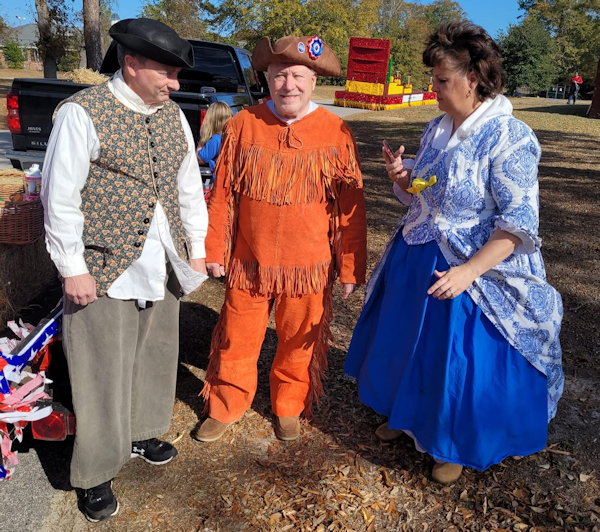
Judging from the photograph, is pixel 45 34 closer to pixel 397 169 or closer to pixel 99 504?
pixel 397 169

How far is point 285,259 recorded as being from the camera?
8.71 ft

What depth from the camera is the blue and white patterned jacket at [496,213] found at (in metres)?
2.22

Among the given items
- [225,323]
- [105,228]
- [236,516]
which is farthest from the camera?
[225,323]

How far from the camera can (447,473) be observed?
2639 mm

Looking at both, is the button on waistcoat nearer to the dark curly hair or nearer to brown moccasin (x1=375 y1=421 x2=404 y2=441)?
the dark curly hair

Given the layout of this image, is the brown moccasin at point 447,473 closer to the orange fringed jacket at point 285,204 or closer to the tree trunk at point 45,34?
the orange fringed jacket at point 285,204

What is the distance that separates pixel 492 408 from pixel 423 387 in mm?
311

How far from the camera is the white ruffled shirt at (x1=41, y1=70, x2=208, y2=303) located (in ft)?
6.46

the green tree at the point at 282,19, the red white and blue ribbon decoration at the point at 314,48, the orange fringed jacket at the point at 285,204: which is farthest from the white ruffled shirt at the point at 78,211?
the green tree at the point at 282,19

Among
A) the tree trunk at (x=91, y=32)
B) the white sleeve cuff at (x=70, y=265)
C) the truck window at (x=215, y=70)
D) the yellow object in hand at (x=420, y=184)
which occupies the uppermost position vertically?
the tree trunk at (x=91, y=32)

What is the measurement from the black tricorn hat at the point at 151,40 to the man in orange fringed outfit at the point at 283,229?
474 mm

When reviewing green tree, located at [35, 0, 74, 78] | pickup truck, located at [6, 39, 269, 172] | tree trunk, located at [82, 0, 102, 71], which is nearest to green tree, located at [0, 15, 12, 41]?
green tree, located at [35, 0, 74, 78]

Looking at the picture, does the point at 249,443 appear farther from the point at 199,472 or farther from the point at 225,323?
the point at 225,323

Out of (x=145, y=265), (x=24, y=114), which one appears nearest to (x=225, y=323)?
(x=145, y=265)
